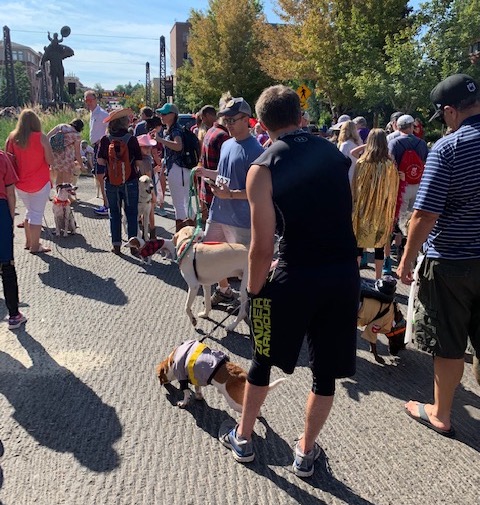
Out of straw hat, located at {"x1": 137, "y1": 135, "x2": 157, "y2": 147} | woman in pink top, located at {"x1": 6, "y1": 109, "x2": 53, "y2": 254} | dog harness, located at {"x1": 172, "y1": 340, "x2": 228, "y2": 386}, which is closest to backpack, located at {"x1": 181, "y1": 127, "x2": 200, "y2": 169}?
straw hat, located at {"x1": 137, "y1": 135, "x2": 157, "y2": 147}

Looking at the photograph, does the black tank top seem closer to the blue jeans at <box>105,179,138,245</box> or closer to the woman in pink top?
the blue jeans at <box>105,179,138,245</box>

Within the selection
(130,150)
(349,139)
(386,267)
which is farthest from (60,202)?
(386,267)

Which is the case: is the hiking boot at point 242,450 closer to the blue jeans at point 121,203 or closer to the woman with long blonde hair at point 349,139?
the blue jeans at point 121,203

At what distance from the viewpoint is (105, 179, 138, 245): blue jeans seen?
666cm

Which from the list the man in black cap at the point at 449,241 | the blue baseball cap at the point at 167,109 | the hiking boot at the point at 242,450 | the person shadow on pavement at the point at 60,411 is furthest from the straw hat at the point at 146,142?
the hiking boot at the point at 242,450

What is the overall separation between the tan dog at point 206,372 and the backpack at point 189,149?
3.97 meters

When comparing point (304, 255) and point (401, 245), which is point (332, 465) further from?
point (401, 245)

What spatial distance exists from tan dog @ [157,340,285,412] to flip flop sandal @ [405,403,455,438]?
96 centimetres

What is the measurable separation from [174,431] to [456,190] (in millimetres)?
2210

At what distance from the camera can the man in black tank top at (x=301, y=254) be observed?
231cm

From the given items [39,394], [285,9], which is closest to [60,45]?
[285,9]

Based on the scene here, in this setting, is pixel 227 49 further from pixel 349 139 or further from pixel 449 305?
pixel 449 305

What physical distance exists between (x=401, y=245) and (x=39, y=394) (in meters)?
5.36

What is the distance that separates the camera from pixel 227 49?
3738 centimetres
